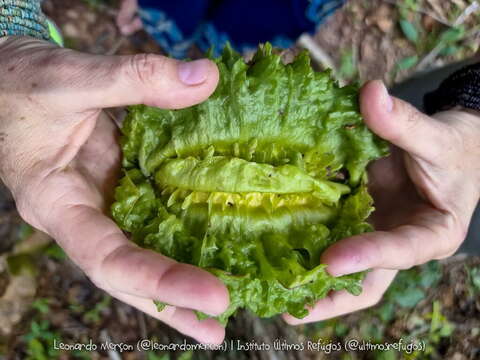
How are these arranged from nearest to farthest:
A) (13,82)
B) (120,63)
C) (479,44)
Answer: (120,63), (13,82), (479,44)

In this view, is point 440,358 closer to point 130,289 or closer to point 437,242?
point 437,242

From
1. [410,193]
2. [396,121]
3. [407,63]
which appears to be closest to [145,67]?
[396,121]

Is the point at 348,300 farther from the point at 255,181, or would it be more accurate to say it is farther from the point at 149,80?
the point at 149,80

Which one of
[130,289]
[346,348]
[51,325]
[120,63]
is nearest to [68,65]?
[120,63]

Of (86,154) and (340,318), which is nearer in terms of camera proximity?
(86,154)

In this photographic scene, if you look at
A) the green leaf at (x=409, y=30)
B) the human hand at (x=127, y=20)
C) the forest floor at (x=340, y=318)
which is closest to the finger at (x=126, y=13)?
the human hand at (x=127, y=20)

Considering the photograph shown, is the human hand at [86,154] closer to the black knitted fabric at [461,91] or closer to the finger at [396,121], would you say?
the finger at [396,121]
